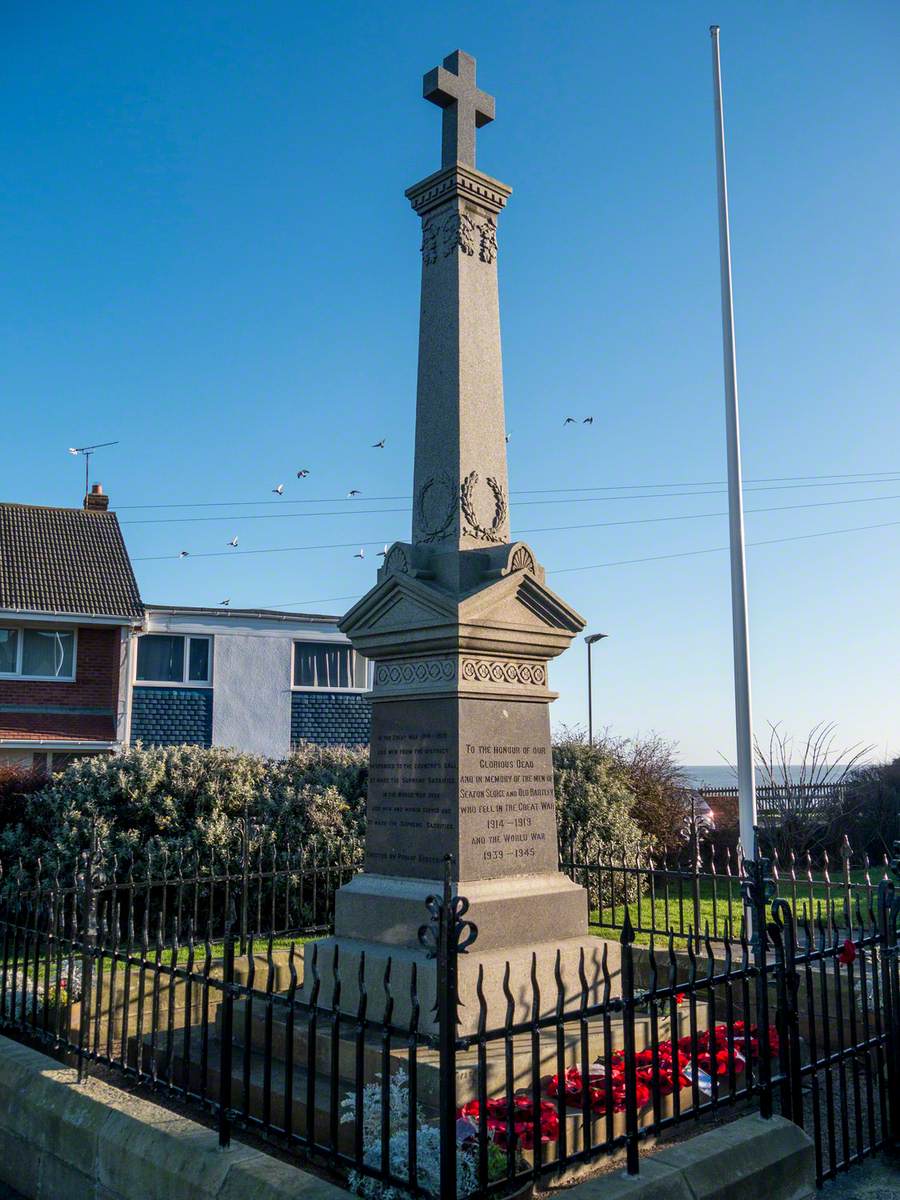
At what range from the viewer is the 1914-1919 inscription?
21.0ft

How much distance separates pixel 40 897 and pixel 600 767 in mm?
10957

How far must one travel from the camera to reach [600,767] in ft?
52.3

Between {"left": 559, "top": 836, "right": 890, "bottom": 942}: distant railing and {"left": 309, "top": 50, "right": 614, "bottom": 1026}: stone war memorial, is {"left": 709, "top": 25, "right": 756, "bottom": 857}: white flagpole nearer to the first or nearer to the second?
{"left": 559, "top": 836, "right": 890, "bottom": 942}: distant railing

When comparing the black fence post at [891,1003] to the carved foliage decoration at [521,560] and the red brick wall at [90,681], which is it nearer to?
the carved foliage decoration at [521,560]

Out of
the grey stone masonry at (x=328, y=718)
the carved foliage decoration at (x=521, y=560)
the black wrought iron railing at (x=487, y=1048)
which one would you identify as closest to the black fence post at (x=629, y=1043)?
the black wrought iron railing at (x=487, y=1048)

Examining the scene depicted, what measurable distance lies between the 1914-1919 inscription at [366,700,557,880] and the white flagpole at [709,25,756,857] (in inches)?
160

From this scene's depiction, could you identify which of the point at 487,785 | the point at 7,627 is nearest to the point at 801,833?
the point at 487,785

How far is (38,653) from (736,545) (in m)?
18.9

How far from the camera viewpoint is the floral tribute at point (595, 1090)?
4141 mm

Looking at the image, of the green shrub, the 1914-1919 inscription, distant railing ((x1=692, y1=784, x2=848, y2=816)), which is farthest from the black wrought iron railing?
distant railing ((x1=692, y1=784, x2=848, y2=816))

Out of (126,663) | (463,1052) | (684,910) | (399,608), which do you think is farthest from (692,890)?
(126,663)

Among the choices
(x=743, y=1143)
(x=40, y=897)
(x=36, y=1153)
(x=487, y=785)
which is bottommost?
(x=36, y=1153)

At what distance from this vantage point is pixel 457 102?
304 inches

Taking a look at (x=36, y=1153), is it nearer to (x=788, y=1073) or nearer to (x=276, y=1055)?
(x=276, y=1055)
